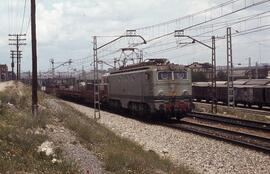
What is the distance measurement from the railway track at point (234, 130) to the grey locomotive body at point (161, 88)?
107 cm

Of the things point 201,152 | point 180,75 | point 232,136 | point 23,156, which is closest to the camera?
point 23,156

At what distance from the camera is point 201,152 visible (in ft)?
60.6

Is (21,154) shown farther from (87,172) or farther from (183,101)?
(183,101)

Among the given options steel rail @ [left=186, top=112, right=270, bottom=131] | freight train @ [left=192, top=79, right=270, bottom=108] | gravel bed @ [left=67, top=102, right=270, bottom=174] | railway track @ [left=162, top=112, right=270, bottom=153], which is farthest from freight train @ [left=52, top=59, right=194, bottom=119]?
freight train @ [left=192, top=79, right=270, bottom=108]

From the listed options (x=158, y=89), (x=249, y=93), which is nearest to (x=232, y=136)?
(x=158, y=89)

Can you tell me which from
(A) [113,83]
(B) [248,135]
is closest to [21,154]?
(B) [248,135]

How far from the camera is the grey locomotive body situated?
29.0 meters

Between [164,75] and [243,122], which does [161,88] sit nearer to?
[164,75]

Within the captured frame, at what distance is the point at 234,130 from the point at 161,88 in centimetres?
627

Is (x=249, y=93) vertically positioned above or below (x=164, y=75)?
below

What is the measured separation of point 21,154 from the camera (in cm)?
1161

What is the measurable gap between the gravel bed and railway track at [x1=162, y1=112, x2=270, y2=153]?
529 mm

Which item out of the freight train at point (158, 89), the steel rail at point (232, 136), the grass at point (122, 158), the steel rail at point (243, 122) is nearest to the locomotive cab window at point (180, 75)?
the freight train at point (158, 89)

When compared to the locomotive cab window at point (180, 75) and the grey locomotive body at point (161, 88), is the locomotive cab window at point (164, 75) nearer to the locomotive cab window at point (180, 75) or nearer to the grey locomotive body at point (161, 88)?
the grey locomotive body at point (161, 88)
